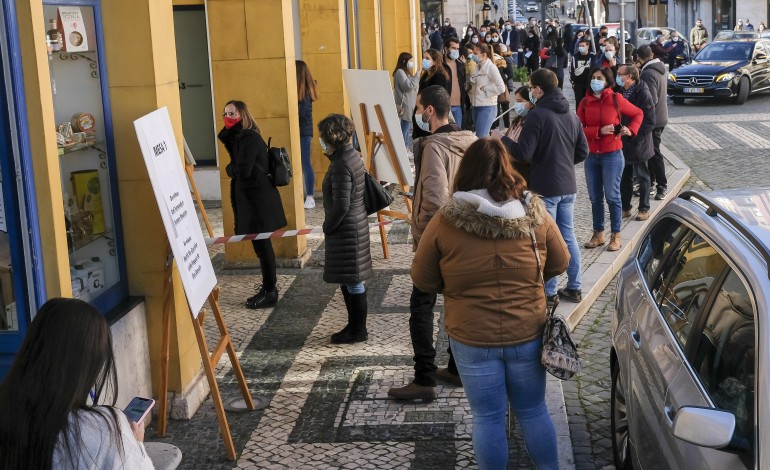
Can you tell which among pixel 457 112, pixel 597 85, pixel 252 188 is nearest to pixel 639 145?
pixel 597 85

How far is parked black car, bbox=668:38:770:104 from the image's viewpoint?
27.8 m

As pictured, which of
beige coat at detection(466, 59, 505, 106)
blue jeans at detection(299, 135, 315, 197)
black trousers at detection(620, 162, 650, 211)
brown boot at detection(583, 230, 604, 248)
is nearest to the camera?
brown boot at detection(583, 230, 604, 248)

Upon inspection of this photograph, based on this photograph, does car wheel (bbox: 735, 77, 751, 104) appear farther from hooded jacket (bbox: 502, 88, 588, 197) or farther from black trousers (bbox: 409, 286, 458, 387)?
black trousers (bbox: 409, 286, 458, 387)

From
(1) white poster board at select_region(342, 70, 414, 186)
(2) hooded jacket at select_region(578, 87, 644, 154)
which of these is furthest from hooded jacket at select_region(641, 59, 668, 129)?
(1) white poster board at select_region(342, 70, 414, 186)

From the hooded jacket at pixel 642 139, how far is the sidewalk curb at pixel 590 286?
75 cm

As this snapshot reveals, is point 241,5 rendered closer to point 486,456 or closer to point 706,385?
point 486,456

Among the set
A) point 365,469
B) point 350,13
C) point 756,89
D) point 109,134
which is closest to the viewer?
point 365,469

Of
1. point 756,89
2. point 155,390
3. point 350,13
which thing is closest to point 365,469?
point 155,390

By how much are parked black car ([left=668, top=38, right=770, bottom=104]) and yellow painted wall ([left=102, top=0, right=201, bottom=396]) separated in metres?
22.8

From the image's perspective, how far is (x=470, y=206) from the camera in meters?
5.02

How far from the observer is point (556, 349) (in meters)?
5.00

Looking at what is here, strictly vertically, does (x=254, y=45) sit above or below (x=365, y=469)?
above

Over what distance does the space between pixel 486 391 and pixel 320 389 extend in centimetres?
252

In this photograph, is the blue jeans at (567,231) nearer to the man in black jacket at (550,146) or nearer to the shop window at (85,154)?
the man in black jacket at (550,146)
